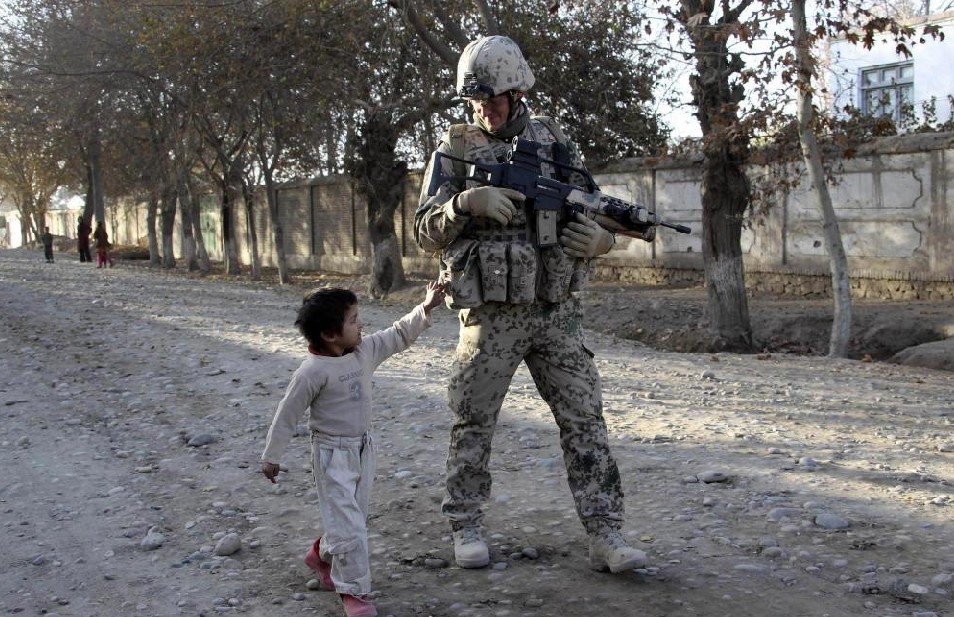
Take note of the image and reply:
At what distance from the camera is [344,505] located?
326 centimetres

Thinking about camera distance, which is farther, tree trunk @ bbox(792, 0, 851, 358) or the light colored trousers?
tree trunk @ bbox(792, 0, 851, 358)

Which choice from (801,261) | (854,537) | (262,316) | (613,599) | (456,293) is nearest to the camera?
(613,599)

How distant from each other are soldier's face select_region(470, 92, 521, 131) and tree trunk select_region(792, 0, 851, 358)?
5.77m

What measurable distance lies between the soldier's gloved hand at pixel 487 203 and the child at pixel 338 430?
0.53m

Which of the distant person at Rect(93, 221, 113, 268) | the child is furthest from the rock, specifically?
the distant person at Rect(93, 221, 113, 268)

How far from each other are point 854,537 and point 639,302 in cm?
1082

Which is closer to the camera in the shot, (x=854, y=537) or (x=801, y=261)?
(x=854, y=537)

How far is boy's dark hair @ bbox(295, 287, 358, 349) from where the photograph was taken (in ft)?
10.9

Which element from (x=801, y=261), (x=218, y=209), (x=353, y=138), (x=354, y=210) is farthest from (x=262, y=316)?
(x=218, y=209)

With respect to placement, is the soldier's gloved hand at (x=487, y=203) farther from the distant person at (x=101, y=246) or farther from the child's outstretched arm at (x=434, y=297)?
the distant person at (x=101, y=246)

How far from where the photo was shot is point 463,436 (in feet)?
12.0

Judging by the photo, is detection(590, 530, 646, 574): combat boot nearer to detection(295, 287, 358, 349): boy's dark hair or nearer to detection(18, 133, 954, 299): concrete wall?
detection(295, 287, 358, 349): boy's dark hair

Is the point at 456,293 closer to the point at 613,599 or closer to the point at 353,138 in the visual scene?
the point at 613,599

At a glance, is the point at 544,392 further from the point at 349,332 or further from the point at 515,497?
the point at 515,497
